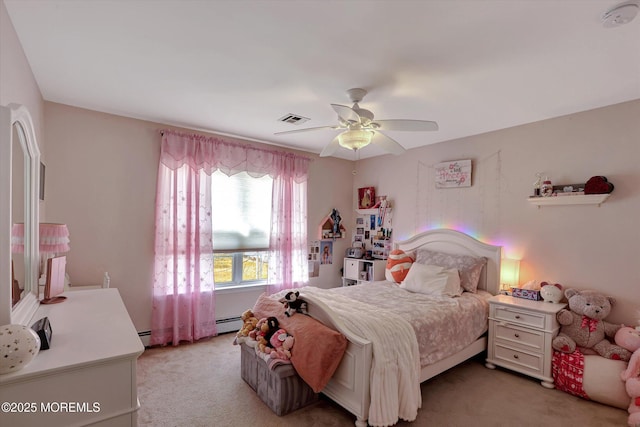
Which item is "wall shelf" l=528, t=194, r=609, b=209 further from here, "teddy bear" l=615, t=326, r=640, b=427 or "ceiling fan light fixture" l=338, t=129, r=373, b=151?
"ceiling fan light fixture" l=338, t=129, r=373, b=151

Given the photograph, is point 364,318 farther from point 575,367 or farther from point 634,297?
point 634,297

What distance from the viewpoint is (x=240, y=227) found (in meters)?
4.07

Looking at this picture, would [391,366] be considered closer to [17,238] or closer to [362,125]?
[362,125]

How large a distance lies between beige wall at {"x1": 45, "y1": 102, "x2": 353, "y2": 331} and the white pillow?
2945 mm

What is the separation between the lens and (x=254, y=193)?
4191mm

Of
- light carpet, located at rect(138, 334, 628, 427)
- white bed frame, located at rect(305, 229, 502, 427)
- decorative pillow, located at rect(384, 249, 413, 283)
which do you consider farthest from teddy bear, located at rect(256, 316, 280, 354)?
decorative pillow, located at rect(384, 249, 413, 283)

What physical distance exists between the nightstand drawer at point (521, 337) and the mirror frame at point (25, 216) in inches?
142

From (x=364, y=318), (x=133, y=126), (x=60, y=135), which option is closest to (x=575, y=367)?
(x=364, y=318)

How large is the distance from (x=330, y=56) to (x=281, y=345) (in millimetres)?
2100

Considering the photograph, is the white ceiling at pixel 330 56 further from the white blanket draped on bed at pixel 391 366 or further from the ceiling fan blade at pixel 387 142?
the white blanket draped on bed at pixel 391 366

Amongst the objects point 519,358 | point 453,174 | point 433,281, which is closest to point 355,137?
point 433,281

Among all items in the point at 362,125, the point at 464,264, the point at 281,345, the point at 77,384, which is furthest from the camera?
the point at 464,264

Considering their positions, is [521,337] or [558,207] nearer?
[521,337]

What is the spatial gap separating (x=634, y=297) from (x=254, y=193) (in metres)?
4.01
